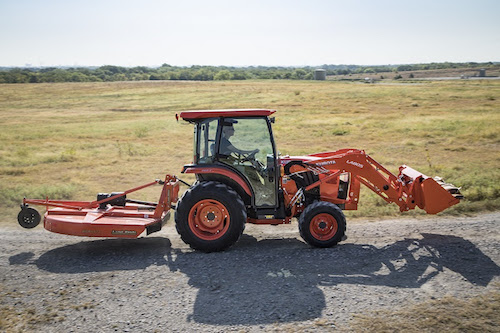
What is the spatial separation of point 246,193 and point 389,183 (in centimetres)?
284

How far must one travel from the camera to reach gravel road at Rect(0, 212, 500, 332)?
6.24 meters

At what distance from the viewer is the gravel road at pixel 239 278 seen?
6.24m

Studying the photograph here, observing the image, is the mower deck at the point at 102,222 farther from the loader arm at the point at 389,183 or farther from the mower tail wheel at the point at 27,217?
the loader arm at the point at 389,183

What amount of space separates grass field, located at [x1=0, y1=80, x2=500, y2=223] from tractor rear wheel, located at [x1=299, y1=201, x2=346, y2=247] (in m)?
2.70

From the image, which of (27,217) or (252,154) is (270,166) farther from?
(27,217)

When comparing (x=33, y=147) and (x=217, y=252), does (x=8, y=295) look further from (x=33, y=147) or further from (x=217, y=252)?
(x=33, y=147)

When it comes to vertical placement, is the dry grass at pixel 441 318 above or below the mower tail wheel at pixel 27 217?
below

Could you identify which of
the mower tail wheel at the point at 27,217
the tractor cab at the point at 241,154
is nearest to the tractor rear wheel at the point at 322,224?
the tractor cab at the point at 241,154

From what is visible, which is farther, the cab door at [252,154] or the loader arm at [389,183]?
the loader arm at [389,183]

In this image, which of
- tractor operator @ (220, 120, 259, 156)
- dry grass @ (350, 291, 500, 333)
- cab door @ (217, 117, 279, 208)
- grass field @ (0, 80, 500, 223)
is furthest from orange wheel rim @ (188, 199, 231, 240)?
dry grass @ (350, 291, 500, 333)

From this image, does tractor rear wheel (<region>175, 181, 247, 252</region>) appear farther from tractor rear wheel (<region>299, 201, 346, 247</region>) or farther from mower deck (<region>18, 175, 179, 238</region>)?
tractor rear wheel (<region>299, 201, 346, 247</region>)

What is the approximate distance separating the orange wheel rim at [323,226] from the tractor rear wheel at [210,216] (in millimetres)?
1331

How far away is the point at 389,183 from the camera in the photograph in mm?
9031

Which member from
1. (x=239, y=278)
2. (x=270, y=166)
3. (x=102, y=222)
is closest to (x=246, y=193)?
(x=270, y=166)
